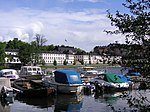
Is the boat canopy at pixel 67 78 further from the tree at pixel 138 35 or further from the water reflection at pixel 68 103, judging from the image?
the tree at pixel 138 35

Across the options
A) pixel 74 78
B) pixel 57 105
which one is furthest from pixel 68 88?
pixel 57 105

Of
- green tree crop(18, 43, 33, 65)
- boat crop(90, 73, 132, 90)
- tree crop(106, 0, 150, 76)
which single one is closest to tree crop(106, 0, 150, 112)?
tree crop(106, 0, 150, 76)

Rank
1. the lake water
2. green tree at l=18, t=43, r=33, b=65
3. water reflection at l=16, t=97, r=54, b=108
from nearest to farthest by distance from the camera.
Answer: the lake water → water reflection at l=16, t=97, r=54, b=108 → green tree at l=18, t=43, r=33, b=65

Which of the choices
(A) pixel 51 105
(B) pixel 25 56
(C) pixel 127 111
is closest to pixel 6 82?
(A) pixel 51 105

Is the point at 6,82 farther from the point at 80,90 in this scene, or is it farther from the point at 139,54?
the point at 139,54

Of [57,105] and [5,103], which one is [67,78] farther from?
[5,103]

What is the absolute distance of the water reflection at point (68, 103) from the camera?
31.4 metres

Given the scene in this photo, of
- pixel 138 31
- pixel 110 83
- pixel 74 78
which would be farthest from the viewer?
pixel 110 83

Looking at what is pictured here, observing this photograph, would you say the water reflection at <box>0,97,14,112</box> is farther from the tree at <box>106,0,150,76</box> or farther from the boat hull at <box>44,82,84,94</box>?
the tree at <box>106,0,150,76</box>

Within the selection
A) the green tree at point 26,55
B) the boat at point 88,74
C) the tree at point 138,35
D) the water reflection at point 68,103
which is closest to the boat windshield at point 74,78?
the water reflection at point 68,103

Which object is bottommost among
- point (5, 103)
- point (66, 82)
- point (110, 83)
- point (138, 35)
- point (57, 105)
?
point (57, 105)

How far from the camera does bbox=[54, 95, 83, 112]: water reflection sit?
31.4 m

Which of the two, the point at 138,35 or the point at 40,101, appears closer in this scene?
the point at 138,35

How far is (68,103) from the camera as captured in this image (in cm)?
3491
